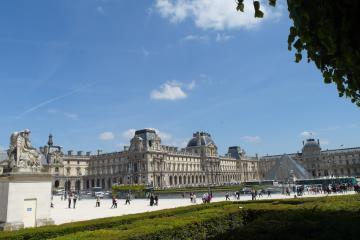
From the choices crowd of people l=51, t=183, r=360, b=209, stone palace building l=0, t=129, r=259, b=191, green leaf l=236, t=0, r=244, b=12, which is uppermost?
stone palace building l=0, t=129, r=259, b=191

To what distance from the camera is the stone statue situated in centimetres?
1653

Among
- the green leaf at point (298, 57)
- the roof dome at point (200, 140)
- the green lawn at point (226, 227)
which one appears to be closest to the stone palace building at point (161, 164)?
the roof dome at point (200, 140)

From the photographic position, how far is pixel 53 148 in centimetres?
10531

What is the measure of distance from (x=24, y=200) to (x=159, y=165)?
3236 inches

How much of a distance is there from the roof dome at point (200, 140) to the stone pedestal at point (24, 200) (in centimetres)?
10625

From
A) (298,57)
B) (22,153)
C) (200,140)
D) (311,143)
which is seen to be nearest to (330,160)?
(311,143)

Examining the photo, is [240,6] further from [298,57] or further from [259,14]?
[298,57]

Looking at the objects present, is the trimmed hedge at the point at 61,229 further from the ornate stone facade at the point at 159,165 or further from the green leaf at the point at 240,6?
the ornate stone facade at the point at 159,165

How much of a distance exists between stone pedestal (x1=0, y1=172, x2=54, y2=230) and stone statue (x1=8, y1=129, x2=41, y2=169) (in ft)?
1.92

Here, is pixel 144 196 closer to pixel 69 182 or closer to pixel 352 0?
pixel 352 0

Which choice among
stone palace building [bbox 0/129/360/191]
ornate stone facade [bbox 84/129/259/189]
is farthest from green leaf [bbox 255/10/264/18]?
ornate stone facade [bbox 84/129/259/189]

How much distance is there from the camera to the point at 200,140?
406 feet

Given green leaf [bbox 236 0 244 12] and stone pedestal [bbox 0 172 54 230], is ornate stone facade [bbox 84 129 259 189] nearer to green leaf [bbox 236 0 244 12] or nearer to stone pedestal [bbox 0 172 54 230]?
stone pedestal [bbox 0 172 54 230]

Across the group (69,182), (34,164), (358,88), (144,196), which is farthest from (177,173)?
(358,88)
